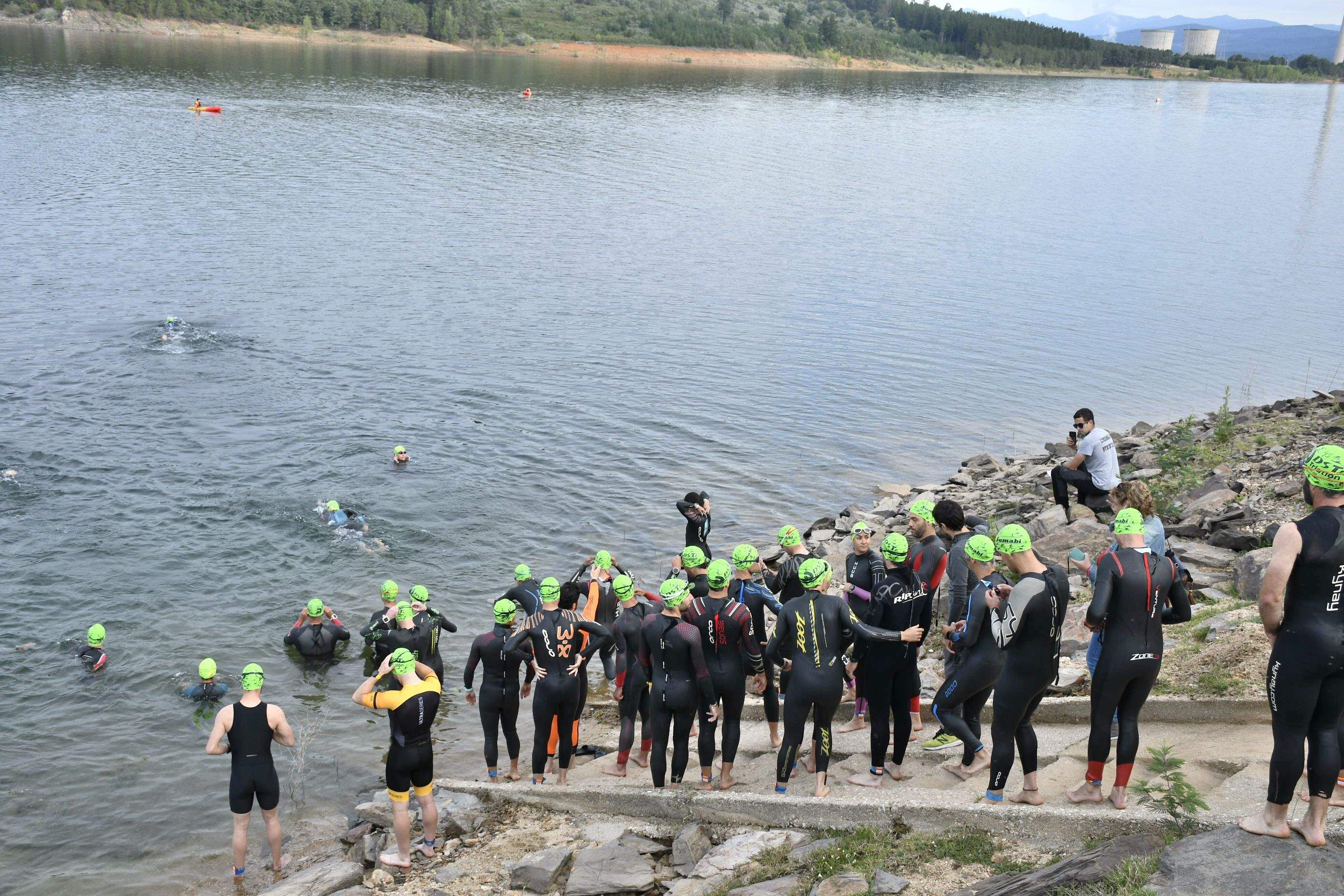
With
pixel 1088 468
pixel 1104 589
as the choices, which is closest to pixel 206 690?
pixel 1104 589

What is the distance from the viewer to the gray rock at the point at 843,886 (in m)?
7.97

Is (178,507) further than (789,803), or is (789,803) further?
(178,507)

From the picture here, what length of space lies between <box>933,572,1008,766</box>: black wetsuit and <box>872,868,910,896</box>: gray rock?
178cm

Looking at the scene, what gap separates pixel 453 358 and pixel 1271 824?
2531 cm

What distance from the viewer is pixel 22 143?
176ft

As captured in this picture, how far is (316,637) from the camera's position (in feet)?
49.6

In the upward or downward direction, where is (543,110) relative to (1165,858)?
upward

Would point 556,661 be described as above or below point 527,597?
above

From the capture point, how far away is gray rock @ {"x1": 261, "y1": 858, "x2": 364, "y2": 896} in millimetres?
10062

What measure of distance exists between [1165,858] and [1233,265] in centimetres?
4395

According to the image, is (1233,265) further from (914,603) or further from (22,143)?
(22,143)

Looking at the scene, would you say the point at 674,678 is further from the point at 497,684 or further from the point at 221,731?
the point at 221,731

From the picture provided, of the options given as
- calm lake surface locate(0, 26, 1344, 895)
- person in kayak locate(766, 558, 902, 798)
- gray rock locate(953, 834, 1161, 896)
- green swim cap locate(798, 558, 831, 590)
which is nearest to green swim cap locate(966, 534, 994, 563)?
person in kayak locate(766, 558, 902, 798)

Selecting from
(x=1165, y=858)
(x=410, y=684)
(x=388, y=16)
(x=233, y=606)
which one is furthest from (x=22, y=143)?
(x=388, y=16)
